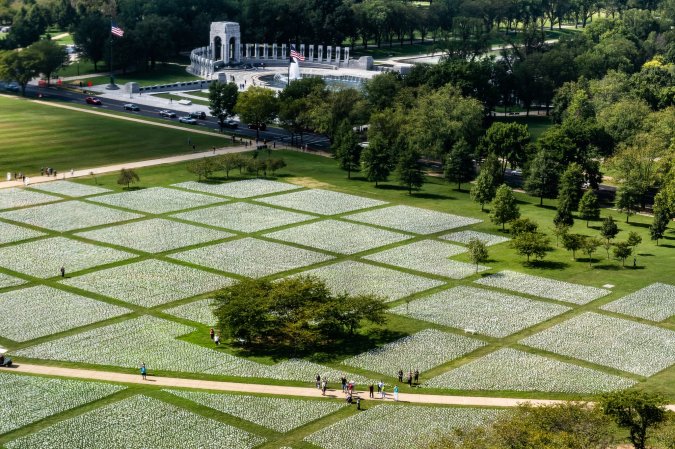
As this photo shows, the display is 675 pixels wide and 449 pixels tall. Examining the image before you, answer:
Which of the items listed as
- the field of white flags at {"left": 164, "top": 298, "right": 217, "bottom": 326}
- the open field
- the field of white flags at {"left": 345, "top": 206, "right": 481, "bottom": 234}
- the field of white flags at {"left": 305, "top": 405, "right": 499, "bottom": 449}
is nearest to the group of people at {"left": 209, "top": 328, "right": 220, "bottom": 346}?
the open field

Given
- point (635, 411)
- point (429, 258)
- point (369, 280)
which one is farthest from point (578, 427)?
point (429, 258)

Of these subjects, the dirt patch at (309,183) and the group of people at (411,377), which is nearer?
the group of people at (411,377)

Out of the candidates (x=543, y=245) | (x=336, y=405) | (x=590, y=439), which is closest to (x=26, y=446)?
(x=336, y=405)

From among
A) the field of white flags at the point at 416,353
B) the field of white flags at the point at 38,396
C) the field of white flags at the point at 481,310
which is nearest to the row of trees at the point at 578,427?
the field of white flags at the point at 416,353

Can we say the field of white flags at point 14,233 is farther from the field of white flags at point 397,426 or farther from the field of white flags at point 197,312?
the field of white flags at point 397,426

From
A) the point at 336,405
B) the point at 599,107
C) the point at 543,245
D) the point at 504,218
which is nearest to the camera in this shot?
the point at 336,405

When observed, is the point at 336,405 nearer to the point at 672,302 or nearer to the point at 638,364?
the point at 638,364

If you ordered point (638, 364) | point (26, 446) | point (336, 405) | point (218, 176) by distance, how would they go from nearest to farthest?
point (26, 446), point (336, 405), point (638, 364), point (218, 176)
